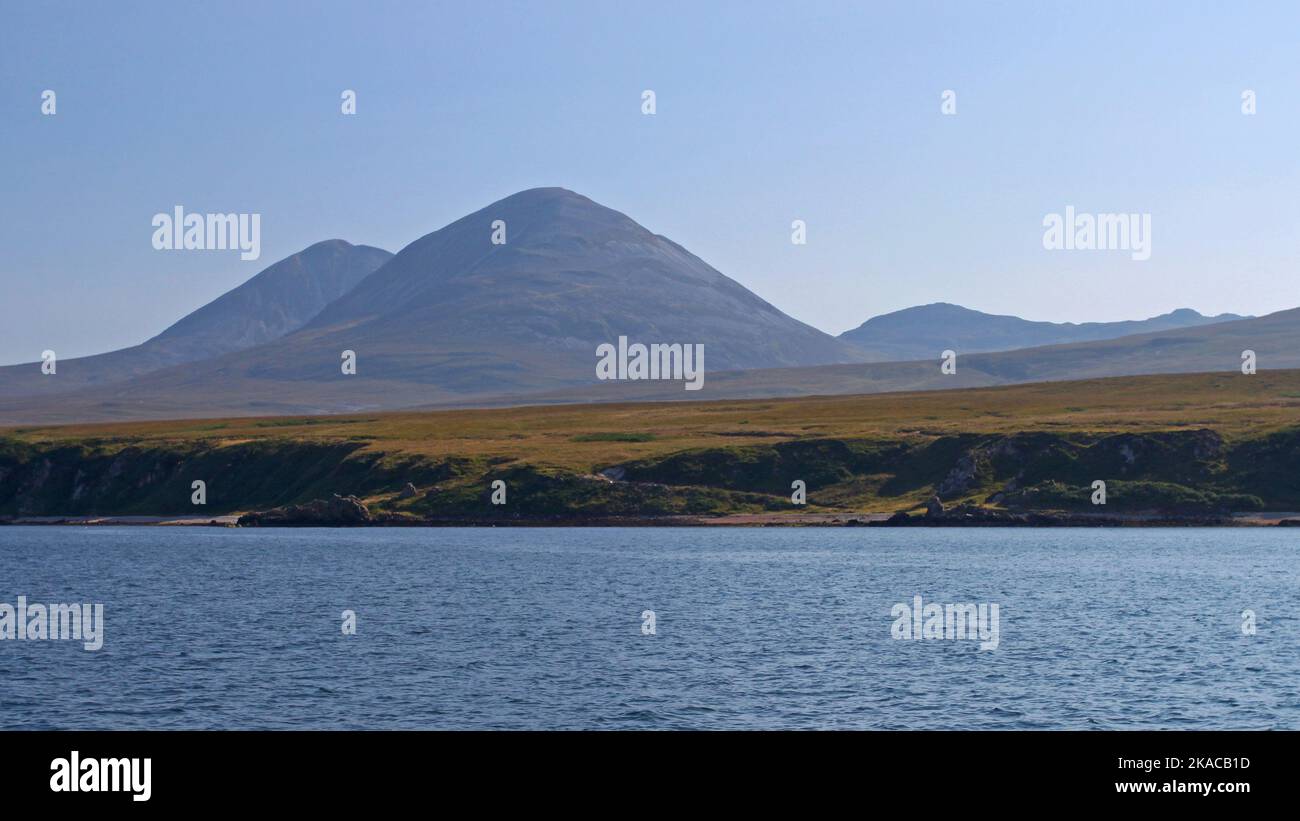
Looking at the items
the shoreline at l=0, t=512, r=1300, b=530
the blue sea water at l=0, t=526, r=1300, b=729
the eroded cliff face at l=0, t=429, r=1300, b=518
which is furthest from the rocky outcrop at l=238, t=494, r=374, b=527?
the blue sea water at l=0, t=526, r=1300, b=729

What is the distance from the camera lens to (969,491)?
569ft

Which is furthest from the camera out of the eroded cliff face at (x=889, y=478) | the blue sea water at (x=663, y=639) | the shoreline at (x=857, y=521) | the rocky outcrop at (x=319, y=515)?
the rocky outcrop at (x=319, y=515)

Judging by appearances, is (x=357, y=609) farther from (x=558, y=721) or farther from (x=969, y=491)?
(x=969, y=491)

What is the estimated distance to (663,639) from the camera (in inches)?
3083

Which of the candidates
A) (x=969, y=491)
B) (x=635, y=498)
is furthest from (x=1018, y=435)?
(x=635, y=498)

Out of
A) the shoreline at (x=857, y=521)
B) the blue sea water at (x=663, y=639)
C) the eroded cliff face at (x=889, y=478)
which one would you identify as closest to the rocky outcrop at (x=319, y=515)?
the shoreline at (x=857, y=521)

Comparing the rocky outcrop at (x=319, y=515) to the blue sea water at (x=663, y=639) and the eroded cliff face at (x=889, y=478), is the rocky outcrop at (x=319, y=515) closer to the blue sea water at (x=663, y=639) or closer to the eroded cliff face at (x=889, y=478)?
the eroded cliff face at (x=889, y=478)

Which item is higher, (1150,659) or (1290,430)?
(1290,430)

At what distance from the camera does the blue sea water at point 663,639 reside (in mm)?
57469

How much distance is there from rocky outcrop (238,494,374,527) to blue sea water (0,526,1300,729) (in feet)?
118

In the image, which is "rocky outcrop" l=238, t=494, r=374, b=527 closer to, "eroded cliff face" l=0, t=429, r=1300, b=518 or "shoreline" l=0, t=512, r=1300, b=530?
"shoreline" l=0, t=512, r=1300, b=530

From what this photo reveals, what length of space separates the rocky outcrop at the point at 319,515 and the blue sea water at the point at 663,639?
35.9 metres

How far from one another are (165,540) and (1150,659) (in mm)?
123871
